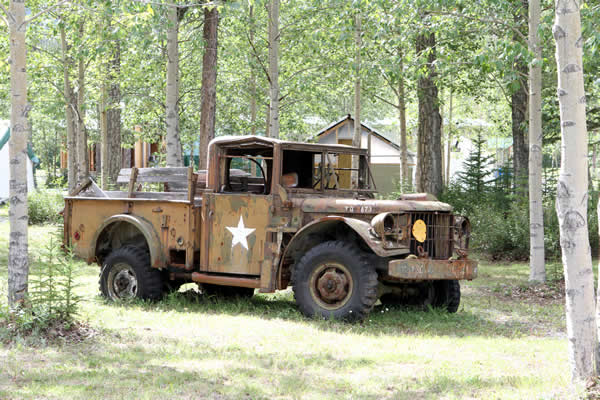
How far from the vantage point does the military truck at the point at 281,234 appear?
28.0ft

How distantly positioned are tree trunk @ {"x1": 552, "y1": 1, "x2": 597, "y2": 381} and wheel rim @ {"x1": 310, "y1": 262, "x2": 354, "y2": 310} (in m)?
3.32

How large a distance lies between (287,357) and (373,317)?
2.47 metres

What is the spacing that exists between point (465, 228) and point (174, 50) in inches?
306

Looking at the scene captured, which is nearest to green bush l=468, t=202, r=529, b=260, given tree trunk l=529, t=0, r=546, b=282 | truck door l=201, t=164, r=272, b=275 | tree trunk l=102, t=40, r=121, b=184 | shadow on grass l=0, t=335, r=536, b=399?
tree trunk l=529, t=0, r=546, b=282

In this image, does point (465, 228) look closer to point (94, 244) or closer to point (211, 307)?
point (211, 307)

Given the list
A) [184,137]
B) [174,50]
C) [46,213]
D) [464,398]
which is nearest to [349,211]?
[464,398]

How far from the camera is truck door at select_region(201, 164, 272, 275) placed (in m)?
9.24

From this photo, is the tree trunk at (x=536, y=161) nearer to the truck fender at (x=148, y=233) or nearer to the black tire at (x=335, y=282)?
the black tire at (x=335, y=282)

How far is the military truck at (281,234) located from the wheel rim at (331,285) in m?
0.01

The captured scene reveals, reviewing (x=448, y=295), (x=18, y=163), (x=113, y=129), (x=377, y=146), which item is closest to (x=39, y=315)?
(x=18, y=163)

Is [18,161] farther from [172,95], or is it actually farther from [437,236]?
[172,95]

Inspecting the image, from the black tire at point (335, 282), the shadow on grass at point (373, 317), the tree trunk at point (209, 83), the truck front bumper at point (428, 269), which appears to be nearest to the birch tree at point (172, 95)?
the tree trunk at point (209, 83)

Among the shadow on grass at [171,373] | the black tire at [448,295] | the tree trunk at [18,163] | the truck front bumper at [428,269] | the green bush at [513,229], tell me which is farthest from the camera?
the green bush at [513,229]

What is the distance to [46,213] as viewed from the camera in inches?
909
